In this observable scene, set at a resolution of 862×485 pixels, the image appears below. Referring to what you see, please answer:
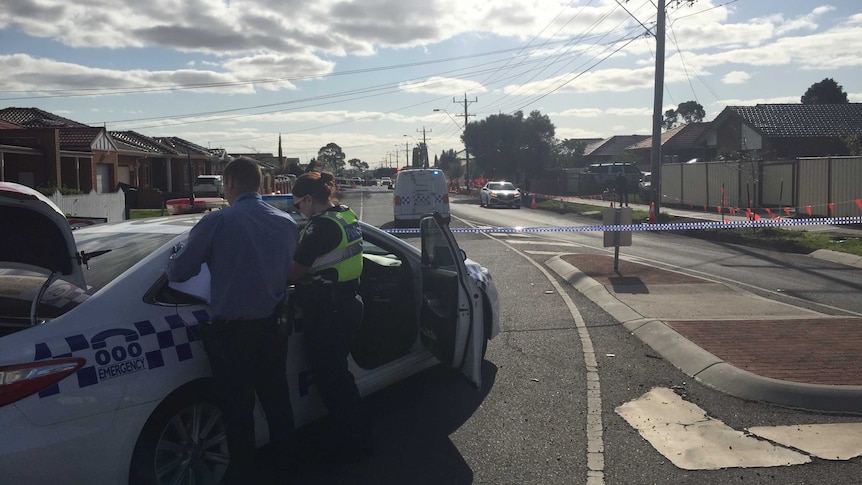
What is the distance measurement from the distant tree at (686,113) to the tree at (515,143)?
44150 millimetres

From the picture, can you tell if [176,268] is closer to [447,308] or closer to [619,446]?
[447,308]

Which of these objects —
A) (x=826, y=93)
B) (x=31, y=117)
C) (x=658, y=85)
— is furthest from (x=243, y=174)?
(x=826, y=93)

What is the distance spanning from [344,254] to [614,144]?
83072mm

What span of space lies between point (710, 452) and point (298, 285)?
9.10ft

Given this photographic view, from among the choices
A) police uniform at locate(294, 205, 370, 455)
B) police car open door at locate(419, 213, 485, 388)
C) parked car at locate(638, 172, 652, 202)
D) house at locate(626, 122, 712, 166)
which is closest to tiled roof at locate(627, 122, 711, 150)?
house at locate(626, 122, 712, 166)

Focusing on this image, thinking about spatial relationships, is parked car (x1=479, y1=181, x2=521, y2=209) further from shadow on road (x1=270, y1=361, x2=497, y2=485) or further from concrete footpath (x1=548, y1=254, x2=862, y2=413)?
shadow on road (x1=270, y1=361, x2=497, y2=485)

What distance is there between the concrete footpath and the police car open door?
2229 mm

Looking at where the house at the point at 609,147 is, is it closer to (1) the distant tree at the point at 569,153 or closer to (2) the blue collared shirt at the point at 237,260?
(1) the distant tree at the point at 569,153

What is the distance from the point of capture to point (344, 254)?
457cm

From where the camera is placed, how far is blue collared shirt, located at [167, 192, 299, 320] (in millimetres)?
3842

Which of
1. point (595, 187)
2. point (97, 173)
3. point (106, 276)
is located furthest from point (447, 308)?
point (595, 187)

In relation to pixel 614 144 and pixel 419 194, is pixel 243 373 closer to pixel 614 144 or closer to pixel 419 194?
pixel 419 194

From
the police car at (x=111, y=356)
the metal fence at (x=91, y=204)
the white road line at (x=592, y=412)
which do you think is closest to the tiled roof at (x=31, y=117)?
the metal fence at (x=91, y=204)

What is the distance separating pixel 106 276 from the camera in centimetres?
418
